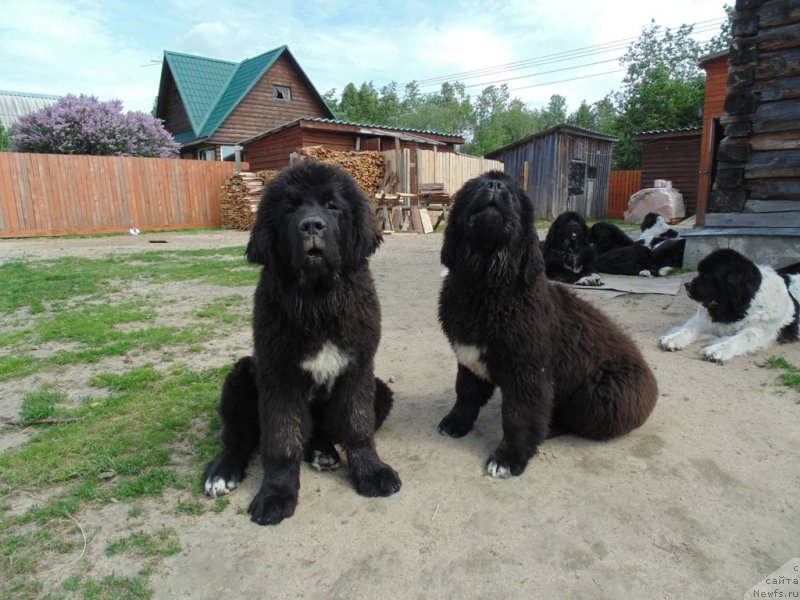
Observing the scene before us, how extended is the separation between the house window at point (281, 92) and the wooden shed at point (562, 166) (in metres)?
14.2

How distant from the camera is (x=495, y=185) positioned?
9.94 feet

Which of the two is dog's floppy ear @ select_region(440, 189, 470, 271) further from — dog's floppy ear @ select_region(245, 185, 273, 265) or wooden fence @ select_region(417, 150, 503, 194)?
wooden fence @ select_region(417, 150, 503, 194)

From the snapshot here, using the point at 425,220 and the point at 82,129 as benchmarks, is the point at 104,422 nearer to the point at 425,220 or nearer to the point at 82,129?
the point at 425,220

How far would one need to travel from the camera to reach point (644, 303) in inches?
290

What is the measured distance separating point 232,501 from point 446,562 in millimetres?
1242

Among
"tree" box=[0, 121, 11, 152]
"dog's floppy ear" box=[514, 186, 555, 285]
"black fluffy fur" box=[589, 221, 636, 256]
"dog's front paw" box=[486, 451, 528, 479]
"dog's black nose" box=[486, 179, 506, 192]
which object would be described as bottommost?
"dog's front paw" box=[486, 451, 528, 479]

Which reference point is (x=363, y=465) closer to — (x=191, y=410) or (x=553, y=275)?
(x=191, y=410)

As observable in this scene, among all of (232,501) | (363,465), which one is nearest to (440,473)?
(363,465)

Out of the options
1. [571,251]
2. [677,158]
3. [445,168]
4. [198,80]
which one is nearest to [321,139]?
[445,168]

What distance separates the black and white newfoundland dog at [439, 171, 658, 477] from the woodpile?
17.5 m

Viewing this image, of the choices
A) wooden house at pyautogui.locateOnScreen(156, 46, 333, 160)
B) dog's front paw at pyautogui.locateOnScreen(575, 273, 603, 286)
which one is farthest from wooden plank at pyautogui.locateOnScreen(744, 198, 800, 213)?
wooden house at pyautogui.locateOnScreen(156, 46, 333, 160)

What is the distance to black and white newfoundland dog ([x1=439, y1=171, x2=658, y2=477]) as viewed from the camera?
3.02 m

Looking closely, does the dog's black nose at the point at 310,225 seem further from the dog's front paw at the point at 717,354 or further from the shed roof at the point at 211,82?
the shed roof at the point at 211,82

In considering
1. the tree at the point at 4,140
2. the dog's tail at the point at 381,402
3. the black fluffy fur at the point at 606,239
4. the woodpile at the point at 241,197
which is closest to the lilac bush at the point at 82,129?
the woodpile at the point at 241,197
